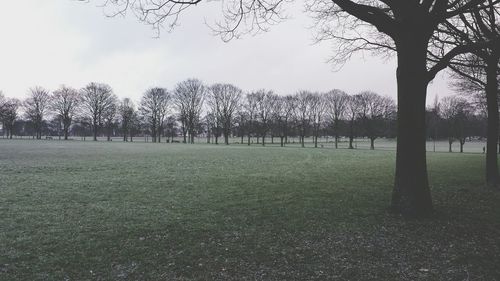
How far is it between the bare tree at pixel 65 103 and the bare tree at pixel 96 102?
3470 mm

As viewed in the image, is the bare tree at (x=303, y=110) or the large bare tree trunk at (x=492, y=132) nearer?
the large bare tree trunk at (x=492, y=132)

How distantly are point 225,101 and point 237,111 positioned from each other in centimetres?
461

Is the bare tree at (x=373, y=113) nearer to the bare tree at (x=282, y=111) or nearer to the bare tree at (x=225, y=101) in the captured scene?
the bare tree at (x=282, y=111)

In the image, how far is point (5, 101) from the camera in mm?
100750

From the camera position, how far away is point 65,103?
322ft

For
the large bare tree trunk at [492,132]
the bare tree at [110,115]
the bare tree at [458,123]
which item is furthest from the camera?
the bare tree at [110,115]

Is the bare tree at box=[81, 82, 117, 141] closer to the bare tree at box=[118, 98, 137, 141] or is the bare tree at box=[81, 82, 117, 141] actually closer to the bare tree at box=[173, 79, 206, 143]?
the bare tree at box=[118, 98, 137, 141]

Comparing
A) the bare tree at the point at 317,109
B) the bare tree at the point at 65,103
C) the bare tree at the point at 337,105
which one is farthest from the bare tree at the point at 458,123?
the bare tree at the point at 65,103

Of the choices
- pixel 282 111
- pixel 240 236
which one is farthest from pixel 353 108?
pixel 240 236

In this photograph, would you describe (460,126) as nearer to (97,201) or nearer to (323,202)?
Answer: (323,202)

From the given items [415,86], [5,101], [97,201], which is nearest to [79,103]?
[5,101]

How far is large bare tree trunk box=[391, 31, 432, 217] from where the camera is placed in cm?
821

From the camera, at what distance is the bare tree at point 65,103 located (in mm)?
98000

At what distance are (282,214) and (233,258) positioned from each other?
353cm
